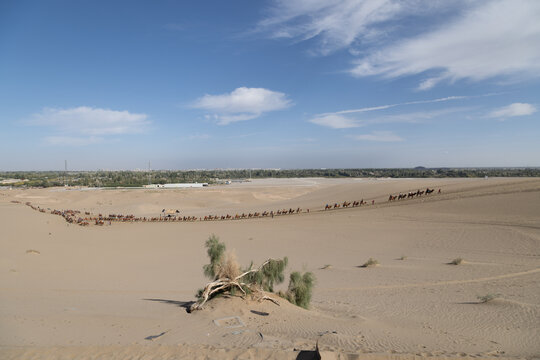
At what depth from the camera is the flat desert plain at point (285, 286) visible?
20.6 ft

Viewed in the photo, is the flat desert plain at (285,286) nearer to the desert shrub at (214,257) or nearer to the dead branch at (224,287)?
the dead branch at (224,287)

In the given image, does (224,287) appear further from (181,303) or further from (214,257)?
(181,303)

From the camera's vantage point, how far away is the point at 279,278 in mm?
10273

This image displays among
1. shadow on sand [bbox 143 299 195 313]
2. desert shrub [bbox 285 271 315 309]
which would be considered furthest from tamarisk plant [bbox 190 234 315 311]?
shadow on sand [bbox 143 299 195 313]

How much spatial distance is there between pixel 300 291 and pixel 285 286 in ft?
12.5

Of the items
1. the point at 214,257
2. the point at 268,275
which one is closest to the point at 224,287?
the point at 214,257

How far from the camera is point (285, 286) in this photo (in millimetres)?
13281

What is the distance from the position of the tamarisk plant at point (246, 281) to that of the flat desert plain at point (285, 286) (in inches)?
17.0

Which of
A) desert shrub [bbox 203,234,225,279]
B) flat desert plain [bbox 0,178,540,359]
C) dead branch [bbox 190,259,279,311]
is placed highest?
desert shrub [bbox 203,234,225,279]

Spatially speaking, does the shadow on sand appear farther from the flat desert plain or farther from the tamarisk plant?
the tamarisk plant

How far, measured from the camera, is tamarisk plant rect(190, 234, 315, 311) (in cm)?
899

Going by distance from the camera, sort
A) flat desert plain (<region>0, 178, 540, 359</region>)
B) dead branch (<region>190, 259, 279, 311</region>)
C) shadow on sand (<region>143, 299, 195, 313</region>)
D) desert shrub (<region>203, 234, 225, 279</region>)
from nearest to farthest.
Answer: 1. flat desert plain (<region>0, 178, 540, 359</region>)
2. dead branch (<region>190, 259, 279, 311</region>)
3. shadow on sand (<region>143, 299, 195, 313</region>)
4. desert shrub (<region>203, 234, 225, 279</region>)

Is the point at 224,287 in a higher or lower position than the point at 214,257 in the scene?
lower

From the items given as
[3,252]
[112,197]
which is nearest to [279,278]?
[3,252]
